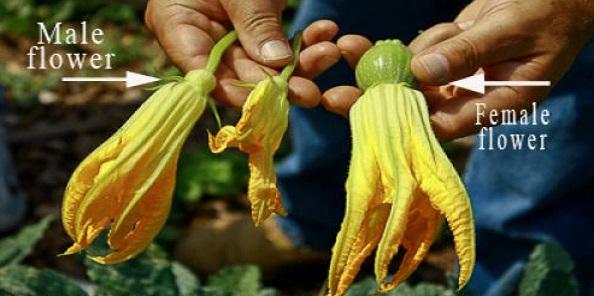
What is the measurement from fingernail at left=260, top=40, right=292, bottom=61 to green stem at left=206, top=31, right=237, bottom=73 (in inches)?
2.5

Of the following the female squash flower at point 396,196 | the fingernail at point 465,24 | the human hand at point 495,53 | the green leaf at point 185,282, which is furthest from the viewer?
the green leaf at point 185,282

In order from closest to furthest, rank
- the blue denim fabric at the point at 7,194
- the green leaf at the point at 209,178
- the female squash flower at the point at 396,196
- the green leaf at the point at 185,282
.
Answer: the female squash flower at the point at 396,196 < the green leaf at the point at 185,282 < the blue denim fabric at the point at 7,194 < the green leaf at the point at 209,178

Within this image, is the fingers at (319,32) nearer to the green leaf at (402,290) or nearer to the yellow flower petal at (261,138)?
the yellow flower petal at (261,138)

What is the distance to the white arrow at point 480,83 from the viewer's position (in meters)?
1.71

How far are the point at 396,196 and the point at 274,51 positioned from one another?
38cm

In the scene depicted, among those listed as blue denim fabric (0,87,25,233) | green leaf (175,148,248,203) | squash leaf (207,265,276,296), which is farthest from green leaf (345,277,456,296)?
blue denim fabric (0,87,25,233)

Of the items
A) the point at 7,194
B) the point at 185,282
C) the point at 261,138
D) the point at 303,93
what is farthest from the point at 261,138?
the point at 7,194

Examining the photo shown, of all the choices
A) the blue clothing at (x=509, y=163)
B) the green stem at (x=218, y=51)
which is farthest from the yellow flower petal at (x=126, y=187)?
the blue clothing at (x=509, y=163)

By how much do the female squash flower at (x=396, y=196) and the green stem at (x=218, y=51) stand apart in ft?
0.81

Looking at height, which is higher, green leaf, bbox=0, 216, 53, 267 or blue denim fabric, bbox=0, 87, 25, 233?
green leaf, bbox=0, 216, 53, 267

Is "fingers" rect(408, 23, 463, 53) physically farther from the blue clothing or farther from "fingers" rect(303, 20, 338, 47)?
the blue clothing

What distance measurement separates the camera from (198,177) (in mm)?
3297

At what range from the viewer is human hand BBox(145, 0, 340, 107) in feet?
5.51

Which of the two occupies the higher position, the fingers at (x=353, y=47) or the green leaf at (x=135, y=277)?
the fingers at (x=353, y=47)
